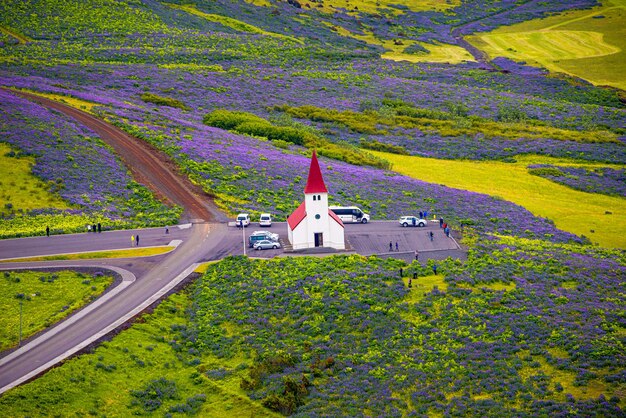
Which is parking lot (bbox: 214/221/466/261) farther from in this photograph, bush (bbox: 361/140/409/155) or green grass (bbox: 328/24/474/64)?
green grass (bbox: 328/24/474/64)

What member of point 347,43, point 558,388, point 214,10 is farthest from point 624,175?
point 214,10

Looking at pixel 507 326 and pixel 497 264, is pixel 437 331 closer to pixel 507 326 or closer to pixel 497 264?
pixel 507 326

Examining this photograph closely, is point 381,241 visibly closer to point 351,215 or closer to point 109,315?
point 351,215

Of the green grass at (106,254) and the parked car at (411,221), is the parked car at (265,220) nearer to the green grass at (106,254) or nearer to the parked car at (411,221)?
the green grass at (106,254)

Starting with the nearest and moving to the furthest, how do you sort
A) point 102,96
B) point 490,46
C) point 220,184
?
point 220,184 → point 102,96 → point 490,46

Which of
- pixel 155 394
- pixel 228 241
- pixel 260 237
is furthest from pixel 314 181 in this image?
pixel 155 394

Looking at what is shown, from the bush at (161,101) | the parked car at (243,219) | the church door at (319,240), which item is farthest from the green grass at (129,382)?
the bush at (161,101)

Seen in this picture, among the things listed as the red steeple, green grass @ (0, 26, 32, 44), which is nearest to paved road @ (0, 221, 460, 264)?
the red steeple
